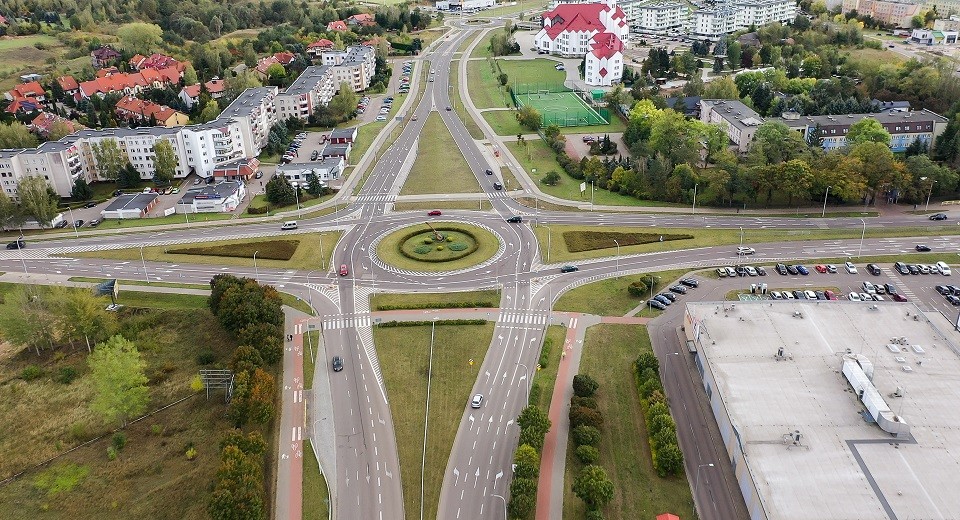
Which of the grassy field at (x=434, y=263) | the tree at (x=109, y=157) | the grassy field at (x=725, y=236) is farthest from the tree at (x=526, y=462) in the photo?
the tree at (x=109, y=157)

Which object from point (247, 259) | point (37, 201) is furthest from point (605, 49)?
point (37, 201)

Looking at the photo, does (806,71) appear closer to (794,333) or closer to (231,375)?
(794,333)

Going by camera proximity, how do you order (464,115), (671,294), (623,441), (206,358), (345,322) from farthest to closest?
(464,115), (671,294), (345,322), (206,358), (623,441)

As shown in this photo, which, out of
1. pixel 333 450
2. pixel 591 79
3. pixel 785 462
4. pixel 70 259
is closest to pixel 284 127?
pixel 70 259

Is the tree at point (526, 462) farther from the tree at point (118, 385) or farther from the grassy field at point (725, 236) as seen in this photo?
the grassy field at point (725, 236)

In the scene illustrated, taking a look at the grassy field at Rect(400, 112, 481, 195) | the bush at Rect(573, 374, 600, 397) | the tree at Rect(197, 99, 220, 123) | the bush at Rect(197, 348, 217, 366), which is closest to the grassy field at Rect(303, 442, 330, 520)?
the bush at Rect(197, 348, 217, 366)

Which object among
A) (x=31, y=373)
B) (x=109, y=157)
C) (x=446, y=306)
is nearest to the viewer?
(x=31, y=373)

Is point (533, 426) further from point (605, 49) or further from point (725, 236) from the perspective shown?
point (605, 49)
